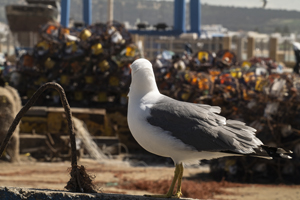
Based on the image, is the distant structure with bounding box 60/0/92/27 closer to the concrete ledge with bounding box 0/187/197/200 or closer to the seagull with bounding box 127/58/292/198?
the seagull with bounding box 127/58/292/198

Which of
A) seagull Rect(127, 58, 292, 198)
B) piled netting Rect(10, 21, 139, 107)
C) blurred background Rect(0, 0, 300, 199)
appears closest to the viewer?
seagull Rect(127, 58, 292, 198)

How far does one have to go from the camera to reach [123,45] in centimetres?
1408

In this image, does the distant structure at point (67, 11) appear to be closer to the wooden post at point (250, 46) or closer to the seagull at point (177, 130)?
the wooden post at point (250, 46)

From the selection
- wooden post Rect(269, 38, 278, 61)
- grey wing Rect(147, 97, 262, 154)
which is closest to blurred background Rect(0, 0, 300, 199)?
grey wing Rect(147, 97, 262, 154)

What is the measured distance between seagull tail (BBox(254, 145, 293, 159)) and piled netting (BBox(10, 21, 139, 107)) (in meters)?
10.2

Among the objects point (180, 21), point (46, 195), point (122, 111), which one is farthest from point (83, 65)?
point (180, 21)

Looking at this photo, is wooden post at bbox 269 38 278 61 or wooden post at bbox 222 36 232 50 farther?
wooden post at bbox 222 36 232 50

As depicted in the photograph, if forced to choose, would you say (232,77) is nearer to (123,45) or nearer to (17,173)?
(123,45)

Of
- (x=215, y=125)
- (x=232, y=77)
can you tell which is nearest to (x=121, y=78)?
(x=232, y=77)

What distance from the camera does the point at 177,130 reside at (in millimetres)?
3701

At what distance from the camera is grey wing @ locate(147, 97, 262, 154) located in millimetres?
3633

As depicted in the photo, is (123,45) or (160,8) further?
(160,8)

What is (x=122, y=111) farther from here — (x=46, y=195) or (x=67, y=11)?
(x=67, y=11)

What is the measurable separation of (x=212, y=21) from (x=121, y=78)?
17663 centimetres
